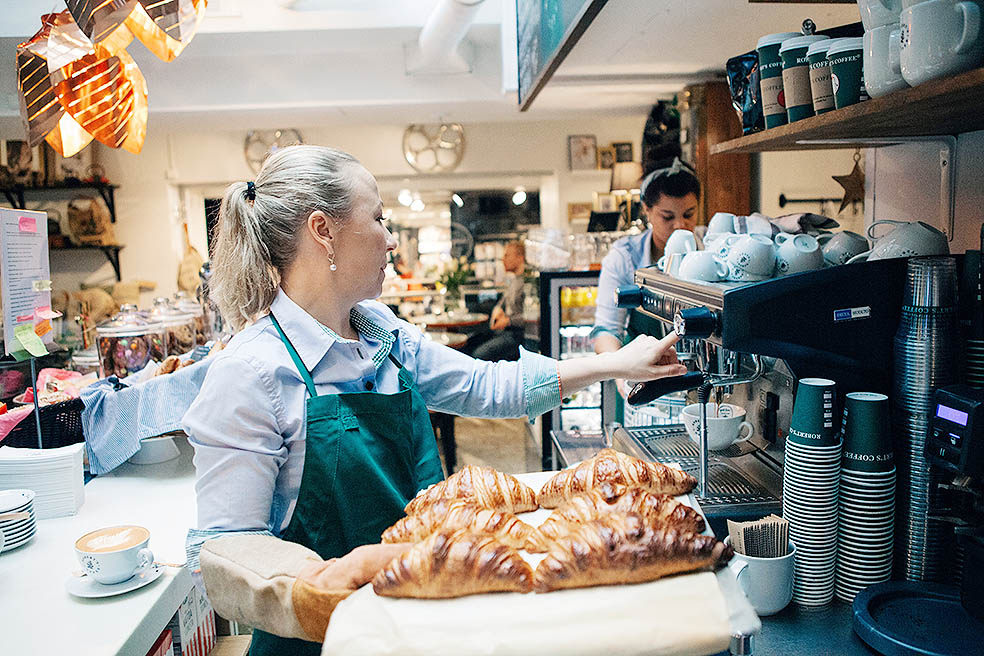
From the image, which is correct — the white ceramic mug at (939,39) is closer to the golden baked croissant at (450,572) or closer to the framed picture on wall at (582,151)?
the golden baked croissant at (450,572)

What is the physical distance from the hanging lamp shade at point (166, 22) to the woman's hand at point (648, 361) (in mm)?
1396

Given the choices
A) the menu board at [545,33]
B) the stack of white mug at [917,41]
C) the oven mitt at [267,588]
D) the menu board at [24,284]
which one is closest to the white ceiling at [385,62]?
the menu board at [545,33]

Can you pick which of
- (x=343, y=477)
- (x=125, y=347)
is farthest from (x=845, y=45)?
(x=125, y=347)

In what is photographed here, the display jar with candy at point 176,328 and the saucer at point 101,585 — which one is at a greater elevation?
the display jar with candy at point 176,328

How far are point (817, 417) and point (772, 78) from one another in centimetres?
73

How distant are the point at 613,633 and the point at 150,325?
2.54 metres

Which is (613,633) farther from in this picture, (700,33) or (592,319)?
(592,319)

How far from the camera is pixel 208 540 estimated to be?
42.5 inches

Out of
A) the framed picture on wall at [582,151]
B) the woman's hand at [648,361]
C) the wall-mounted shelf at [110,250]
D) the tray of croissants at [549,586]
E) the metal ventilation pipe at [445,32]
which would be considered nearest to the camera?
the tray of croissants at [549,586]

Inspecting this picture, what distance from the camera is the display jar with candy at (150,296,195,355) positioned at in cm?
293

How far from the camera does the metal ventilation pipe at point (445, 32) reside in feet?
11.5

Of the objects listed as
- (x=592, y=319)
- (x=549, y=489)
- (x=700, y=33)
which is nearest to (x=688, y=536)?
(x=549, y=489)

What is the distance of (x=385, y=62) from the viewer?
5008mm

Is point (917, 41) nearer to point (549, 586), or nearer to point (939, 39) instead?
point (939, 39)
